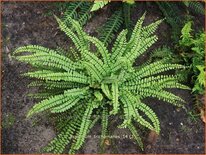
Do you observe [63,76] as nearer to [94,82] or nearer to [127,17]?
[94,82]

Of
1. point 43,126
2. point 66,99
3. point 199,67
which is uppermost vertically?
point 199,67

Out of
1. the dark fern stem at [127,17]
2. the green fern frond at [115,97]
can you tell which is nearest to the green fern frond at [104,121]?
the green fern frond at [115,97]

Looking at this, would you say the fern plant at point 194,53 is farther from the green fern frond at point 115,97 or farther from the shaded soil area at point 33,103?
the green fern frond at point 115,97

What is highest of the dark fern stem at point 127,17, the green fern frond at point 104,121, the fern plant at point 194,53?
the dark fern stem at point 127,17

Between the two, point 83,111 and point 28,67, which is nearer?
point 83,111

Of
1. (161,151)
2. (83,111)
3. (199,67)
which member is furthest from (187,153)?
(83,111)

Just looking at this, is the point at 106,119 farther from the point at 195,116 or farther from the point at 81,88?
the point at 195,116

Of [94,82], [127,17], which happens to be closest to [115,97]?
[94,82]

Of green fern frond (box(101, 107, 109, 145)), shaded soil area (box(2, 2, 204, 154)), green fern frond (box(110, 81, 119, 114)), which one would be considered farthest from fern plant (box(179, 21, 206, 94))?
green fern frond (box(110, 81, 119, 114))
